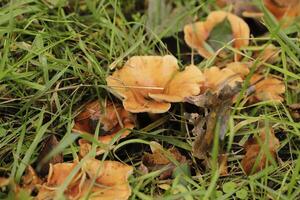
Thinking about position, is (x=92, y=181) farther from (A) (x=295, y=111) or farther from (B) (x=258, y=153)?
(A) (x=295, y=111)

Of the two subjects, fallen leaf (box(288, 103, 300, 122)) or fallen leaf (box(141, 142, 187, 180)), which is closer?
fallen leaf (box(141, 142, 187, 180))

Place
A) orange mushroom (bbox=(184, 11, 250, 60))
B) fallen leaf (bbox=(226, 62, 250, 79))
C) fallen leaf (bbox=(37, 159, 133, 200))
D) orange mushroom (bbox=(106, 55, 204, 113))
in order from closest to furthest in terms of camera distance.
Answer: fallen leaf (bbox=(37, 159, 133, 200))
orange mushroom (bbox=(106, 55, 204, 113))
fallen leaf (bbox=(226, 62, 250, 79))
orange mushroom (bbox=(184, 11, 250, 60))

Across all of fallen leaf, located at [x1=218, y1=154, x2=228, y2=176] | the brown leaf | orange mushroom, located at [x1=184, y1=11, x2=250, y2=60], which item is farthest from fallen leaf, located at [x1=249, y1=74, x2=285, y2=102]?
the brown leaf

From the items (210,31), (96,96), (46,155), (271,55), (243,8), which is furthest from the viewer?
(243,8)

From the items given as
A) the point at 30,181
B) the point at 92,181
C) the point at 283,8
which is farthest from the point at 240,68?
the point at 30,181

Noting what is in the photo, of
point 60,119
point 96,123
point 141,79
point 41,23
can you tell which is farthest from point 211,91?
point 41,23

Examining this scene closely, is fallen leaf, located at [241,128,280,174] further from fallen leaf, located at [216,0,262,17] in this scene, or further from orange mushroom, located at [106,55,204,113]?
fallen leaf, located at [216,0,262,17]

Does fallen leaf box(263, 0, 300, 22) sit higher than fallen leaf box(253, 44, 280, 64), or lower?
higher
